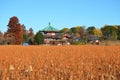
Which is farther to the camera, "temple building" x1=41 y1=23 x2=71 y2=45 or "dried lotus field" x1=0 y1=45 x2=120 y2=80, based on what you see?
"temple building" x1=41 y1=23 x2=71 y2=45

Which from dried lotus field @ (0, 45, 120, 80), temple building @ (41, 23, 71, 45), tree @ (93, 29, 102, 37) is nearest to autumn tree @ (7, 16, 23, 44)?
temple building @ (41, 23, 71, 45)

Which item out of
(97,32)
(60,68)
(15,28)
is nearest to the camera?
(60,68)

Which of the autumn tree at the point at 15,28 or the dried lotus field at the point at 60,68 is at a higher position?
the autumn tree at the point at 15,28

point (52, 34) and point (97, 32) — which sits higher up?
point (97, 32)

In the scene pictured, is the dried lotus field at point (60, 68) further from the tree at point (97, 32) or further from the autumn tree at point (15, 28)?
the tree at point (97, 32)

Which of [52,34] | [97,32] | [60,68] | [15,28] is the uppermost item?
[97,32]

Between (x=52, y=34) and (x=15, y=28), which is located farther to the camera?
(x=52, y=34)

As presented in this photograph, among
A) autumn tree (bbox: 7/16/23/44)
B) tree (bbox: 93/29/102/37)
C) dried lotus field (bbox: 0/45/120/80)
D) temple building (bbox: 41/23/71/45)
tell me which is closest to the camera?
dried lotus field (bbox: 0/45/120/80)

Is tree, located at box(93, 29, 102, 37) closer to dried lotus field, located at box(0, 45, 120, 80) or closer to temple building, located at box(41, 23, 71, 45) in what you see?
temple building, located at box(41, 23, 71, 45)

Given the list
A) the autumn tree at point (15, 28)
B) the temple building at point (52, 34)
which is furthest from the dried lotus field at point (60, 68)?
the temple building at point (52, 34)

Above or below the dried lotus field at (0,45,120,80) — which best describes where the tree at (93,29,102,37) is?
above

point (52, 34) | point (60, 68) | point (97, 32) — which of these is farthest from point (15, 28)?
point (97, 32)

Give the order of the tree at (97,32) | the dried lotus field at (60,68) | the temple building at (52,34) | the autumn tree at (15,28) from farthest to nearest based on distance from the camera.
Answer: the tree at (97,32)
the temple building at (52,34)
the autumn tree at (15,28)
the dried lotus field at (60,68)

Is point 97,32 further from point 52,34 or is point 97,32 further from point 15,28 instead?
point 15,28
